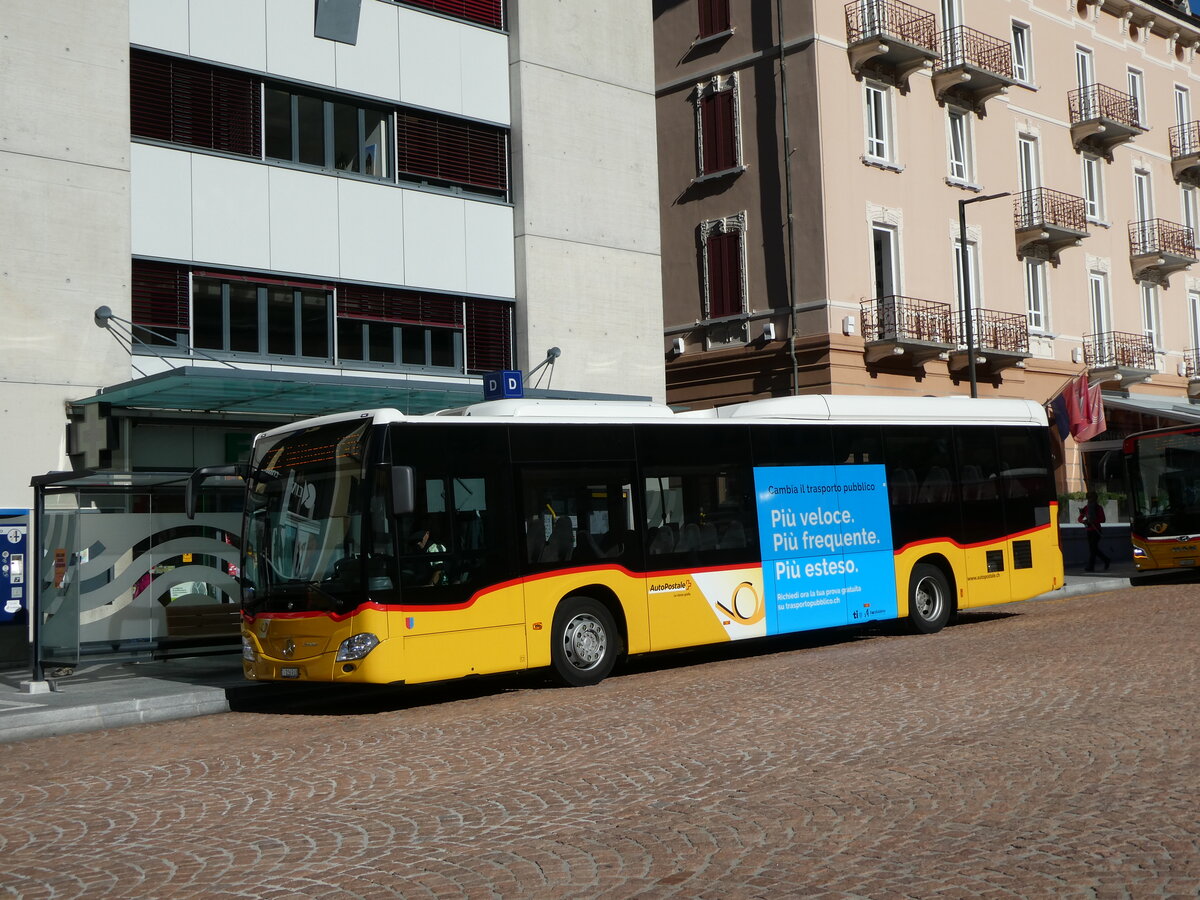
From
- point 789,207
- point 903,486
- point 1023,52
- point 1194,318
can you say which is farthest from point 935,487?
point 1194,318

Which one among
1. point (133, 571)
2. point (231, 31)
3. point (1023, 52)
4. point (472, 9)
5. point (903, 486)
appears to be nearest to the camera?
point (133, 571)

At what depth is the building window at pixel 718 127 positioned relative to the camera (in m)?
33.5

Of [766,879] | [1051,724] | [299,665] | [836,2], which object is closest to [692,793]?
[766,879]

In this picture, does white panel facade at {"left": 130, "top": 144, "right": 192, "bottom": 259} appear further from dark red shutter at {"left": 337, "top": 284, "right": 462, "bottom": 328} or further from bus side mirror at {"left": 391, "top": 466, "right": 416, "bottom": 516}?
bus side mirror at {"left": 391, "top": 466, "right": 416, "bottom": 516}

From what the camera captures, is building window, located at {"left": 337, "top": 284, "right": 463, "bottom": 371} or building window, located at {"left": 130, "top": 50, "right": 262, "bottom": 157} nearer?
building window, located at {"left": 130, "top": 50, "right": 262, "bottom": 157}

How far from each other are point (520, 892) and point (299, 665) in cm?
739

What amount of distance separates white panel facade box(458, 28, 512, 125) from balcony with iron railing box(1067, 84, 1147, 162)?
21.5 metres

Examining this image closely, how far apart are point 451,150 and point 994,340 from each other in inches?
672

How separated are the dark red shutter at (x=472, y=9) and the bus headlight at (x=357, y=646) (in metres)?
13.2

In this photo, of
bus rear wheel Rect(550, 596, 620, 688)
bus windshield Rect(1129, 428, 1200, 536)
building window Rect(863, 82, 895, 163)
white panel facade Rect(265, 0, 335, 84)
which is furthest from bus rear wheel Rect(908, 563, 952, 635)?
building window Rect(863, 82, 895, 163)

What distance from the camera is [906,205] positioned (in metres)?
33.5

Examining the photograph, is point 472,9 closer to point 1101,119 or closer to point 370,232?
point 370,232

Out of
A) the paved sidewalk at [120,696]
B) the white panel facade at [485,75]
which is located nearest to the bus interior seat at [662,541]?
the paved sidewalk at [120,696]

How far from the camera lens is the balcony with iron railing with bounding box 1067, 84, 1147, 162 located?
127 ft
